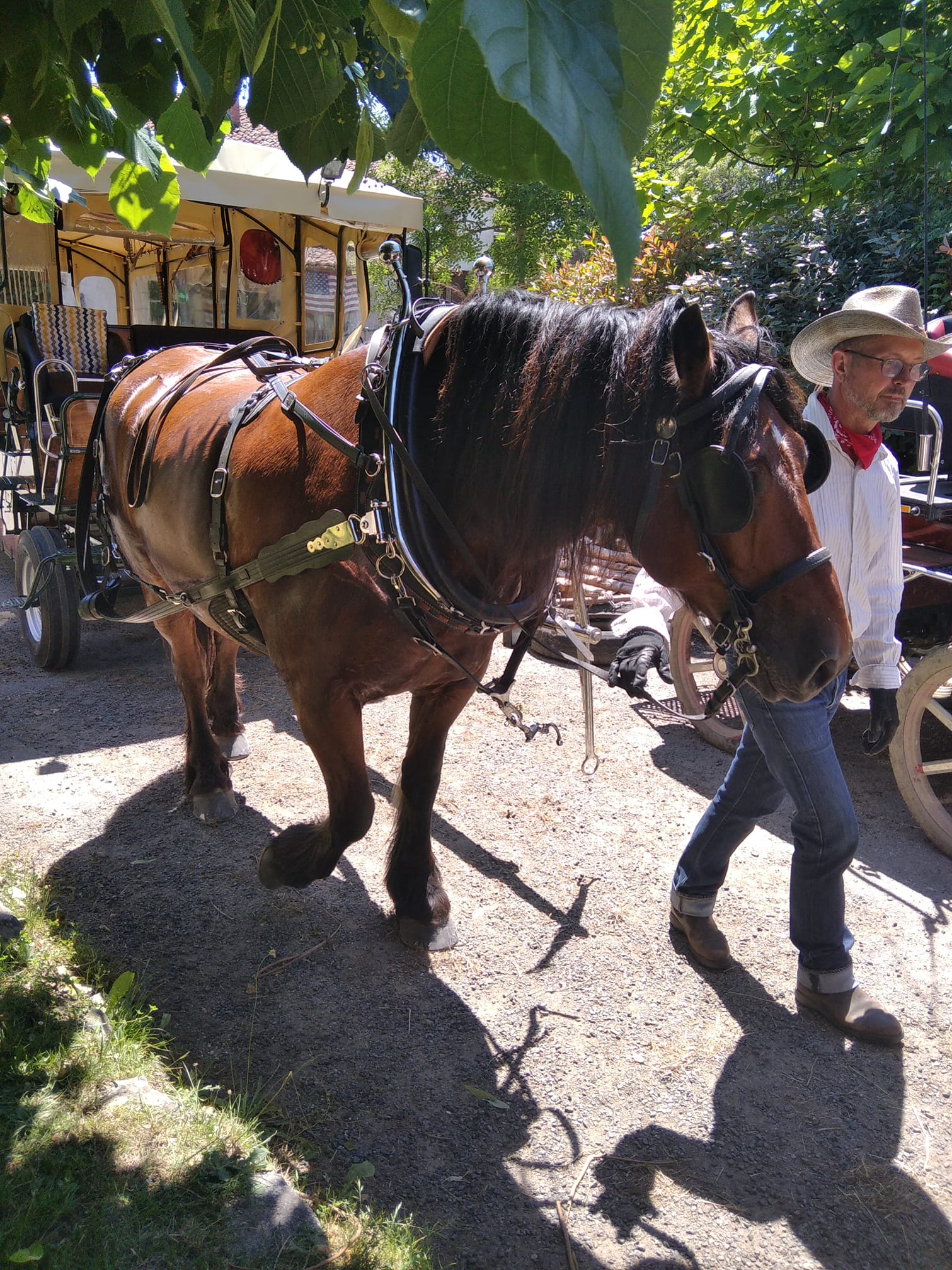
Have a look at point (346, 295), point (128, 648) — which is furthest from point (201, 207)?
point (128, 648)

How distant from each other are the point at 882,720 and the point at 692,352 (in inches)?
48.9

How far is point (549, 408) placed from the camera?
6.35 feet

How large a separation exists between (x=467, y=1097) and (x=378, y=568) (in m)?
1.30

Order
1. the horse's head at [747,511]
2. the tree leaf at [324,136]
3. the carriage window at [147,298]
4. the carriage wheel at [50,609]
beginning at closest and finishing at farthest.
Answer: the tree leaf at [324,136] < the horse's head at [747,511] < the carriage wheel at [50,609] < the carriage window at [147,298]

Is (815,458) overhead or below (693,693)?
overhead

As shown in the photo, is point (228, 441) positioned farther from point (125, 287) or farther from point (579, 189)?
point (125, 287)

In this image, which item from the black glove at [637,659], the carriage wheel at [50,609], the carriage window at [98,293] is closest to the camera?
the black glove at [637,659]

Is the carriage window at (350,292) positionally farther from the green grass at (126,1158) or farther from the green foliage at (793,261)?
the green grass at (126,1158)

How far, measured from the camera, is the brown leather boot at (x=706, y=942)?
277 centimetres

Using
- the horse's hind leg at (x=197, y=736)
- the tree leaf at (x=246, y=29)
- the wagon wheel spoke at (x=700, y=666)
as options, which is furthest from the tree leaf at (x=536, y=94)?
the wagon wheel spoke at (x=700, y=666)

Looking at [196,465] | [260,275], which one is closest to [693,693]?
[196,465]

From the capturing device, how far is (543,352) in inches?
77.7

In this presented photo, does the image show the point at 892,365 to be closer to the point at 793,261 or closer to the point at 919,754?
the point at 919,754

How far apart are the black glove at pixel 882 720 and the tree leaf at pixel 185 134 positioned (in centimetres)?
204
